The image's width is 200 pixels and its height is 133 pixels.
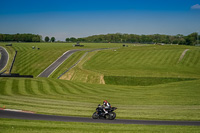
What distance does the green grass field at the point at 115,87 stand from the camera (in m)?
25.6

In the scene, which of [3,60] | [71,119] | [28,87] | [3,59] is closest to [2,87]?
[28,87]

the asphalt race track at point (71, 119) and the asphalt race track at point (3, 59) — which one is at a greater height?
the asphalt race track at point (3, 59)

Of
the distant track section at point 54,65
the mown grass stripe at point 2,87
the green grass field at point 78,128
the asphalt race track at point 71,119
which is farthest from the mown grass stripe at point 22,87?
the distant track section at point 54,65

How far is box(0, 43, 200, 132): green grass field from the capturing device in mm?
25641

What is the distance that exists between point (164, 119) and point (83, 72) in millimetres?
47048

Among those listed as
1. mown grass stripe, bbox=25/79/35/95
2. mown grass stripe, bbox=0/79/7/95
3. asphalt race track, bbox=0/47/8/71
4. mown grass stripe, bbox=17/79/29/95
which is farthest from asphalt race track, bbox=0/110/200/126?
asphalt race track, bbox=0/47/8/71

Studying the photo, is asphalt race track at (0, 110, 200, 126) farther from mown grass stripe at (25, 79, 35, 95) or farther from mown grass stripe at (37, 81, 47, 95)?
mown grass stripe at (37, 81, 47, 95)

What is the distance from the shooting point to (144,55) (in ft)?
305

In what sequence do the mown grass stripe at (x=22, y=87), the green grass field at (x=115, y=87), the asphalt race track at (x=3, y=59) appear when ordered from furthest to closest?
the asphalt race track at (x=3, y=59) → the mown grass stripe at (x=22, y=87) → the green grass field at (x=115, y=87)

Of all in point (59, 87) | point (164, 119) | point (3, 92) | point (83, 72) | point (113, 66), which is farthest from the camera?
point (113, 66)

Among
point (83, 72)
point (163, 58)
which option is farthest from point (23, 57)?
point (163, 58)

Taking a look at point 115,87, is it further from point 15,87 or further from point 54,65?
point 54,65

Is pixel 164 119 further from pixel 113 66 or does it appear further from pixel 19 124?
pixel 113 66

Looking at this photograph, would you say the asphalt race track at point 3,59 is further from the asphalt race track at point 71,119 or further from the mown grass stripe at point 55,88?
the asphalt race track at point 71,119
